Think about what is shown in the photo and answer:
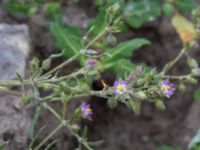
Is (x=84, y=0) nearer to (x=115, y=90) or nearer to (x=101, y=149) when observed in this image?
(x=101, y=149)

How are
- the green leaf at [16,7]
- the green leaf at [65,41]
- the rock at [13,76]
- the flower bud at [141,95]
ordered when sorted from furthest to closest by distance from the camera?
the green leaf at [16,7] → the green leaf at [65,41] → the rock at [13,76] → the flower bud at [141,95]

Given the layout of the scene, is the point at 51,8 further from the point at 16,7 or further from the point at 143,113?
the point at 143,113

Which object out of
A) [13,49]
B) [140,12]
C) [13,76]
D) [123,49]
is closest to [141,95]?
[123,49]

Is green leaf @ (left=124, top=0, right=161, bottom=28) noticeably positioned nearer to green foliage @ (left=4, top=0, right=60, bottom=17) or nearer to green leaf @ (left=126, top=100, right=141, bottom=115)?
green foliage @ (left=4, top=0, right=60, bottom=17)

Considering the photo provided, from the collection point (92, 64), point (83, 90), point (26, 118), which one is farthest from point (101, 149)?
point (92, 64)

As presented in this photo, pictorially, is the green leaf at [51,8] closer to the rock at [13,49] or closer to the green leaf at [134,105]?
the rock at [13,49]

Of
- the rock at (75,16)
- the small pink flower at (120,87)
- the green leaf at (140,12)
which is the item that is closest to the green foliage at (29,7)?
the rock at (75,16)
